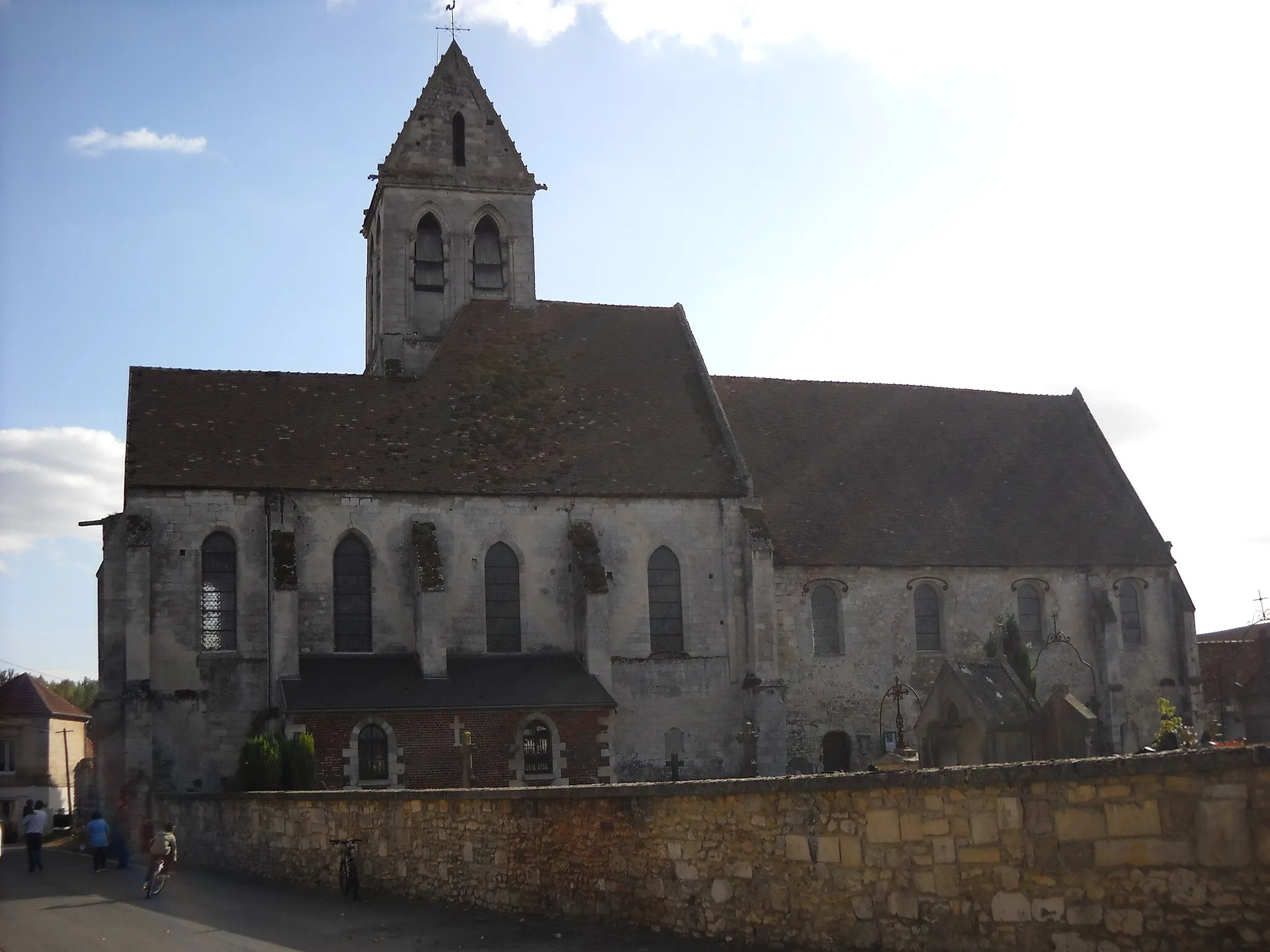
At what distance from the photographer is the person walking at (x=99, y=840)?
25625mm

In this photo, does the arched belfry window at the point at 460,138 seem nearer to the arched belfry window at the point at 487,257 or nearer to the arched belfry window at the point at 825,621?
the arched belfry window at the point at 487,257

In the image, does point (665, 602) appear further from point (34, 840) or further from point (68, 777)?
point (68, 777)

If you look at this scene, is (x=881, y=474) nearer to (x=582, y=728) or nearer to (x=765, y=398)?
(x=765, y=398)

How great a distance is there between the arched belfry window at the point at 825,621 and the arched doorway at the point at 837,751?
7.06 ft

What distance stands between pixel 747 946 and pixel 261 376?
2670 cm

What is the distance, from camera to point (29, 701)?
173ft

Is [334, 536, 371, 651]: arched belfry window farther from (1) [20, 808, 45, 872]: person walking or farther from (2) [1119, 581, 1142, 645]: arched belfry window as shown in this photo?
(2) [1119, 581, 1142, 645]: arched belfry window

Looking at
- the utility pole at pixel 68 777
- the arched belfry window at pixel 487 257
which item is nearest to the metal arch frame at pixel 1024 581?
the arched belfry window at pixel 487 257

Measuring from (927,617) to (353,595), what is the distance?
1548 centimetres

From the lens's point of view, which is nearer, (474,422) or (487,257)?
(474,422)

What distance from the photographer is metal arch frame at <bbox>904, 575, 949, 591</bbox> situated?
3684cm

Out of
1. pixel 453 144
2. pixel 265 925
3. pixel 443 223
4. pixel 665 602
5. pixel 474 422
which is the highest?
pixel 453 144

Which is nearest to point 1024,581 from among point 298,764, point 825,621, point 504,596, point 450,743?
point 825,621

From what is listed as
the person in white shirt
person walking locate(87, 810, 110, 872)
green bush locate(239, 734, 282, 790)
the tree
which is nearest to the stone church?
the tree
